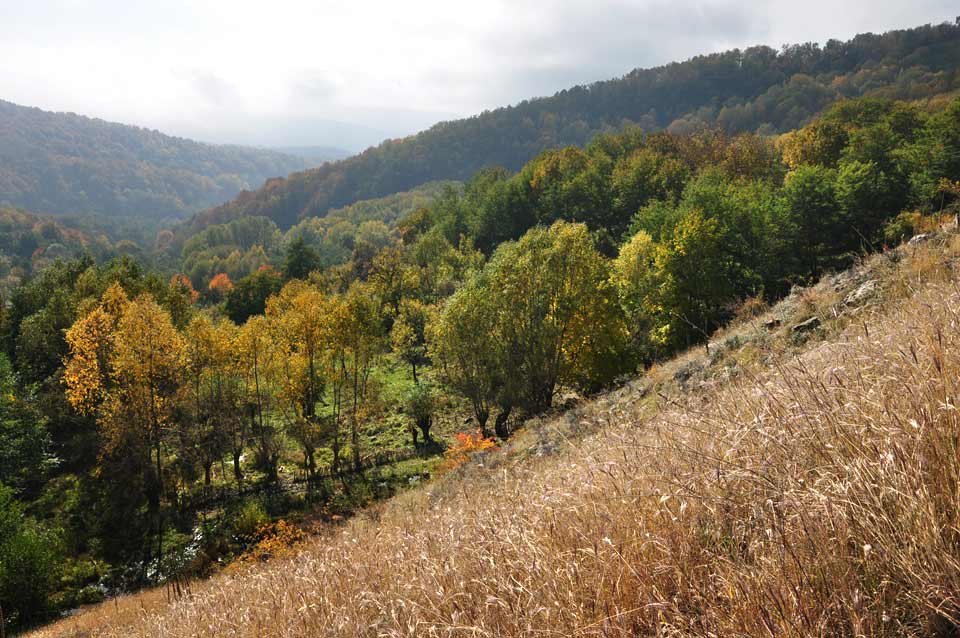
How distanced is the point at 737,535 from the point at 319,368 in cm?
2708

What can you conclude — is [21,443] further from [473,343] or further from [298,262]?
[298,262]

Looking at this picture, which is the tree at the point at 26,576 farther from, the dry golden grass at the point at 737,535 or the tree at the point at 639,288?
the tree at the point at 639,288

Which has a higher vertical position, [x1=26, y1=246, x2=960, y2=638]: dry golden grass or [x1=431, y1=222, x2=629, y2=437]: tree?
[x1=26, y1=246, x2=960, y2=638]: dry golden grass

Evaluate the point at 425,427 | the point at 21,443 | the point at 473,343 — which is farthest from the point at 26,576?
the point at 473,343

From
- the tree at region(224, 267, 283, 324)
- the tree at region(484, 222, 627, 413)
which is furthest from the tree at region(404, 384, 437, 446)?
the tree at region(224, 267, 283, 324)

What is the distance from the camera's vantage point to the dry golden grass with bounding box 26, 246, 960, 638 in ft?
6.64

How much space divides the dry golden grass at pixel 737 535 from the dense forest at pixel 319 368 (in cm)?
1448

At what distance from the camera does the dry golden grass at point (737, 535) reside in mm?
2025

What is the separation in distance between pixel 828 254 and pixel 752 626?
4195 centimetres

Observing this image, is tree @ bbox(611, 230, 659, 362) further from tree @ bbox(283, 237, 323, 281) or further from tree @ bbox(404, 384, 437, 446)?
tree @ bbox(283, 237, 323, 281)

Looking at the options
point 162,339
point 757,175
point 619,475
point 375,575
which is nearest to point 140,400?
point 162,339

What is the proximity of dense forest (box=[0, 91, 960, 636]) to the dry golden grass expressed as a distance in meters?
14.5

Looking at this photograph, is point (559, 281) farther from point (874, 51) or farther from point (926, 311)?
point (874, 51)

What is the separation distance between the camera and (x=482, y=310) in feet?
85.1
